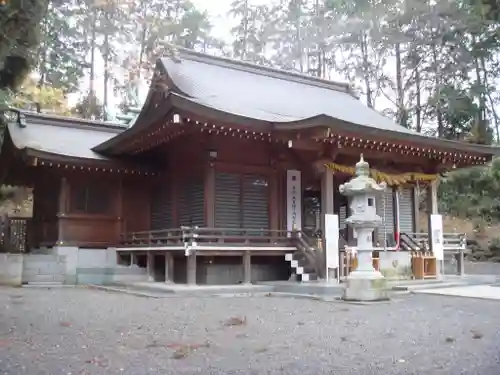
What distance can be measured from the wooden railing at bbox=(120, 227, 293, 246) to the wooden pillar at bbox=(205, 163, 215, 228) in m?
0.28

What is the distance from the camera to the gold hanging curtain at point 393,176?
11.2 metres

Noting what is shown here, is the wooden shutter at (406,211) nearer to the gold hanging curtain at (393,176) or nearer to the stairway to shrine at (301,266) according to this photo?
the gold hanging curtain at (393,176)

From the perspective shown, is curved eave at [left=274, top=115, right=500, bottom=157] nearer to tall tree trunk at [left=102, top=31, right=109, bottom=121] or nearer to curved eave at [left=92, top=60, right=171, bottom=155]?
curved eave at [left=92, top=60, right=171, bottom=155]

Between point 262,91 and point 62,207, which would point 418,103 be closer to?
point 262,91

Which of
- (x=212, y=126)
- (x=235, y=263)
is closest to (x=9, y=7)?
(x=212, y=126)

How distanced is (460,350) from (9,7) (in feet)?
15.1

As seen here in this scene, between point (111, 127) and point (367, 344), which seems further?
point (111, 127)

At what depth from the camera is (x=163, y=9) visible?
26781 mm

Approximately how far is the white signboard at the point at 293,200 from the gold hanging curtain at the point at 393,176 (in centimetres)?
132

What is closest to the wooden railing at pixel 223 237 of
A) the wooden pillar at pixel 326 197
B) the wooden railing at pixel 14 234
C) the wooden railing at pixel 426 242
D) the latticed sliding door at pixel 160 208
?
the wooden pillar at pixel 326 197

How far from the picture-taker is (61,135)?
50.8 ft

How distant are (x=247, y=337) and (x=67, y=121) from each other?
12941 millimetres

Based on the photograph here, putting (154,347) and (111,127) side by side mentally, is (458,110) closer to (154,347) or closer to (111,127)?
(111,127)

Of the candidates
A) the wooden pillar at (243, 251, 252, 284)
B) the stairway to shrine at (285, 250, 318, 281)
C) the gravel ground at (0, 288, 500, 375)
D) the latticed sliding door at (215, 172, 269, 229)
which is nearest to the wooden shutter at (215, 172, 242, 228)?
the latticed sliding door at (215, 172, 269, 229)
